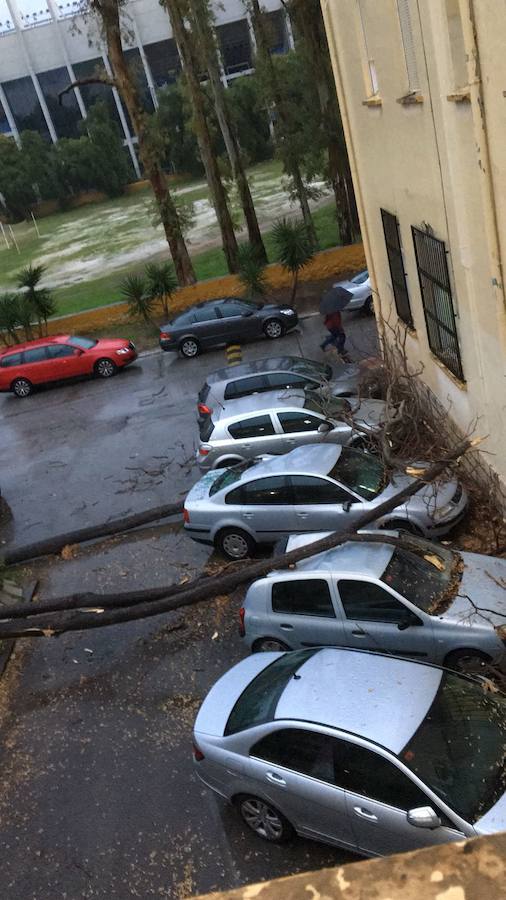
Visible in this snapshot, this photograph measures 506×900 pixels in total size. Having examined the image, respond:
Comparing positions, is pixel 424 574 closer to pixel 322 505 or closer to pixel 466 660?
pixel 466 660

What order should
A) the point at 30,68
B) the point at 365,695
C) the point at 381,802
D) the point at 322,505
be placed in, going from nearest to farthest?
the point at 381,802 < the point at 365,695 < the point at 322,505 < the point at 30,68

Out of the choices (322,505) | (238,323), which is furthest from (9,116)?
(322,505)

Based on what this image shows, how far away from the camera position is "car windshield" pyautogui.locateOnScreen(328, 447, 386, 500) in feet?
32.6

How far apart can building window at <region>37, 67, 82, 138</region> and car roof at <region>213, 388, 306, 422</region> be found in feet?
203

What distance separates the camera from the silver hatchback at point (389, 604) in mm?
7352

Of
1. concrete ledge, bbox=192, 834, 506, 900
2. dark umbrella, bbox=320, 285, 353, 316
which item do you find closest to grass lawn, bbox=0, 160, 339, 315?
dark umbrella, bbox=320, 285, 353, 316

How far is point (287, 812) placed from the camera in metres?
5.99

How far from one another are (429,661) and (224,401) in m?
6.98

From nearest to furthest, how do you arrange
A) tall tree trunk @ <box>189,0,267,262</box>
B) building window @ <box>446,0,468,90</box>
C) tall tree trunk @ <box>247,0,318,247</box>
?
1. building window @ <box>446,0,468,90</box>
2. tall tree trunk @ <box>189,0,267,262</box>
3. tall tree trunk @ <box>247,0,318,247</box>

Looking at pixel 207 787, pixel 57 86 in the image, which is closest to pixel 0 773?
pixel 207 787

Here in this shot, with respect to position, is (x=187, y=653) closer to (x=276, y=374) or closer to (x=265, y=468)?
(x=265, y=468)

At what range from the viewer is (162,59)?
6481 cm

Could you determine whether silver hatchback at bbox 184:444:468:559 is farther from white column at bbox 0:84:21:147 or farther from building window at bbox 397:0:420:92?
white column at bbox 0:84:21:147

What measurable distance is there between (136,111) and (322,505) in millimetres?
17941
